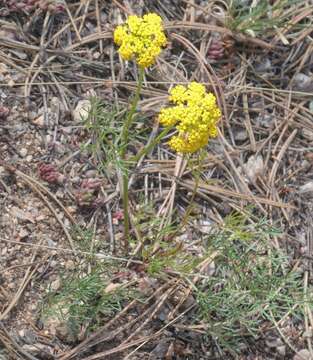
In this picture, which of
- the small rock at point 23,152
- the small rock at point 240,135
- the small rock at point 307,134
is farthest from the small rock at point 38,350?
the small rock at point 307,134

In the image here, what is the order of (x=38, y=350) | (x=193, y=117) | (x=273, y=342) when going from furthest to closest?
(x=273, y=342), (x=38, y=350), (x=193, y=117)

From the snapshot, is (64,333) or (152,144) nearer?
(152,144)

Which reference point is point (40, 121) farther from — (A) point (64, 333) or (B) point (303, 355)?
(B) point (303, 355)

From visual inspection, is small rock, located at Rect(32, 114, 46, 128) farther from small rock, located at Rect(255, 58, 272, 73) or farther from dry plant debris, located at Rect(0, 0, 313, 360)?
small rock, located at Rect(255, 58, 272, 73)

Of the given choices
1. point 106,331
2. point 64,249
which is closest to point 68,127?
point 64,249

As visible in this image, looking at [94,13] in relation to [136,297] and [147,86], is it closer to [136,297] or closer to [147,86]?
[147,86]

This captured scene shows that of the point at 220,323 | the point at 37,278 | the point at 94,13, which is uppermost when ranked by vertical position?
the point at 94,13

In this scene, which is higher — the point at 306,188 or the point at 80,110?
the point at 80,110

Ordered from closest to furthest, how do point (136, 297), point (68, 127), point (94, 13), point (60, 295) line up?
1. point (60, 295)
2. point (136, 297)
3. point (68, 127)
4. point (94, 13)

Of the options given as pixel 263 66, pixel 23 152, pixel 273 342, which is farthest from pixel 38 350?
pixel 263 66

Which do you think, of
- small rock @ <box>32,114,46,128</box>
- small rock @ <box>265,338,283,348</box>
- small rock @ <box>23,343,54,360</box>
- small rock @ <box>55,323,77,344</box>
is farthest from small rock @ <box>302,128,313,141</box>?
small rock @ <box>23,343,54,360</box>

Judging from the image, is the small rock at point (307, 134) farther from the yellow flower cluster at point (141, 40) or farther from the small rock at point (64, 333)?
the small rock at point (64, 333)
